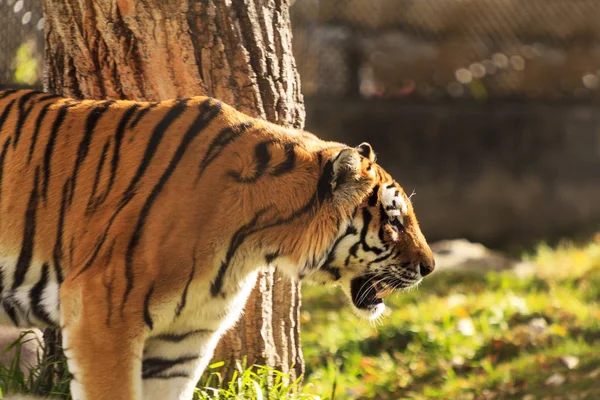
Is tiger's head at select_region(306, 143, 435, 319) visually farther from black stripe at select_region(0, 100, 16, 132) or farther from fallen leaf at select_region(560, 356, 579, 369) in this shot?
fallen leaf at select_region(560, 356, 579, 369)

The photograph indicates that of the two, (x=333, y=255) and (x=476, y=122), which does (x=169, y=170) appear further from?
(x=476, y=122)

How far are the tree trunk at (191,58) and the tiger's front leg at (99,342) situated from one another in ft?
3.14

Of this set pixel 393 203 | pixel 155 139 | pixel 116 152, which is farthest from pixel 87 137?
pixel 393 203

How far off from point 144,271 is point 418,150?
20.2 ft

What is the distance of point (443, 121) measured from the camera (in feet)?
29.8

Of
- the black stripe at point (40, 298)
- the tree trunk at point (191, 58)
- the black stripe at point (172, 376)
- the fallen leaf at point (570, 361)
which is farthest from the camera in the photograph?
the fallen leaf at point (570, 361)

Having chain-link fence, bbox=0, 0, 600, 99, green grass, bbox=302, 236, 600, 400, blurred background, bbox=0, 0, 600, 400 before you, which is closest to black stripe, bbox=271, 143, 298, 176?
green grass, bbox=302, 236, 600, 400

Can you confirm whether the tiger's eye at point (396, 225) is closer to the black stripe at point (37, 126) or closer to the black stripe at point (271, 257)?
the black stripe at point (271, 257)

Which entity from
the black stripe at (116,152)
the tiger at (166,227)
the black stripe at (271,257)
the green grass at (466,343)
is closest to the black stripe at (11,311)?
the tiger at (166,227)

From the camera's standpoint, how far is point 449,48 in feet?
29.8

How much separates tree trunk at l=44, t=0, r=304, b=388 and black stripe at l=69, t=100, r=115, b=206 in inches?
18.5

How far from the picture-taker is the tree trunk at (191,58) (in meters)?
3.94

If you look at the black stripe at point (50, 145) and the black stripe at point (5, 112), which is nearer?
the black stripe at point (50, 145)

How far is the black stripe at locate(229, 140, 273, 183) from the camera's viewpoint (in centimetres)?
334
